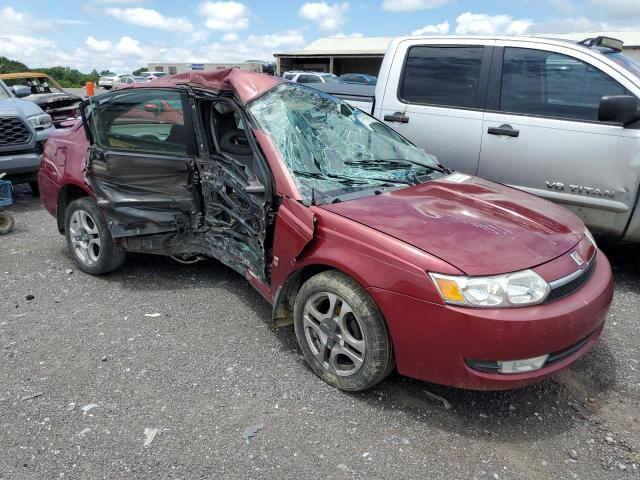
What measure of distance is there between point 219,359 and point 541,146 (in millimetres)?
3125

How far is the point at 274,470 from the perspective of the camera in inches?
93.3

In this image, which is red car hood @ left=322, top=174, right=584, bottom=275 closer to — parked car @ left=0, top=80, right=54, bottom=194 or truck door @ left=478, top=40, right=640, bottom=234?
truck door @ left=478, top=40, right=640, bottom=234

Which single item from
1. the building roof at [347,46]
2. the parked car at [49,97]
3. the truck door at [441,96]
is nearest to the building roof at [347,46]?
the building roof at [347,46]

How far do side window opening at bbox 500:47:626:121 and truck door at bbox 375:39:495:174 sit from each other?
0.24 m

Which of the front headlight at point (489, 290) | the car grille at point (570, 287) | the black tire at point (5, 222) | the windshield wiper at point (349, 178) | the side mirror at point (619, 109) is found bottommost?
the black tire at point (5, 222)

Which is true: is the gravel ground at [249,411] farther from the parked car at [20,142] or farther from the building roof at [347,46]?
the building roof at [347,46]

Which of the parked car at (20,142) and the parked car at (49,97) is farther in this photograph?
the parked car at (49,97)

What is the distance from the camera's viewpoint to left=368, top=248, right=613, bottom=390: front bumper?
2334 mm

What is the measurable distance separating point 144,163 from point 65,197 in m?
1.22

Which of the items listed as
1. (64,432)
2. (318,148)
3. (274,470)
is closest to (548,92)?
(318,148)

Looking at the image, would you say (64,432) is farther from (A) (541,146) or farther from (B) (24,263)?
(A) (541,146)

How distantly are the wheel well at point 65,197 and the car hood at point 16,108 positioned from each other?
3.24 metres

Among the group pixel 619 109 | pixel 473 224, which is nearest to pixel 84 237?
pixel 473 224

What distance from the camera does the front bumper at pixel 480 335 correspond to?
2.33 meters
